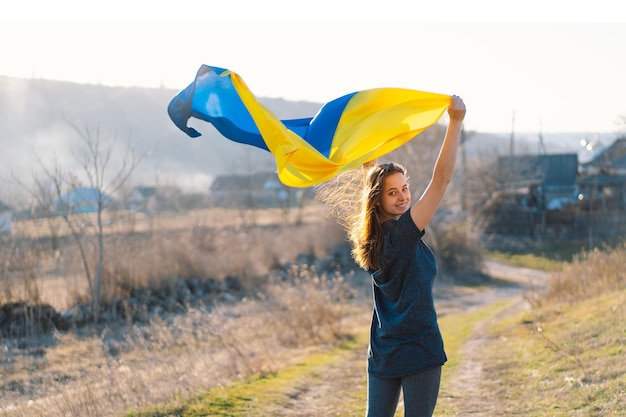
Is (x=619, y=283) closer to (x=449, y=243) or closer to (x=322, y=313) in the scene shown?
(x=322, y=313)

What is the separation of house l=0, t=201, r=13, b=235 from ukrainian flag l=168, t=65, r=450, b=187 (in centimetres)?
1591

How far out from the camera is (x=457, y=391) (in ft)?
31.9

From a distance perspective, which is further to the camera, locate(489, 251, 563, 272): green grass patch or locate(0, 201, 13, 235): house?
locate(489, 251, 563, 272): green grass patch

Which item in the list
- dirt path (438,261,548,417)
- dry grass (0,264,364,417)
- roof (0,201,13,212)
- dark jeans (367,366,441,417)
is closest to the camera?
dark jeans (367,366,441,417)

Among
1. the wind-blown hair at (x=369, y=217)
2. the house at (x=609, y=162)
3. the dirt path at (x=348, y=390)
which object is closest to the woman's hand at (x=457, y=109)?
the wind-blown hair at (x=369, y=217)

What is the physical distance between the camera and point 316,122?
577 centimetres

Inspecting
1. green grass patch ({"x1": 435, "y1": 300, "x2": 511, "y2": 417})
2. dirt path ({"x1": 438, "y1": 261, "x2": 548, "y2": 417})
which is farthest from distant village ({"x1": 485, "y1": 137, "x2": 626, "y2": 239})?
dirt path ({"x1": 438, "y1": 261, "x2": 548, "y2": 417})

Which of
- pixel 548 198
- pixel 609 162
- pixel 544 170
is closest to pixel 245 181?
pixel 544 170

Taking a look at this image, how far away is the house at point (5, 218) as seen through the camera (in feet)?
68.7

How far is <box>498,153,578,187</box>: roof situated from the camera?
53125mm

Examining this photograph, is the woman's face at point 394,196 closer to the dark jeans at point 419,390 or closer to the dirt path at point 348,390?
the dark jeans at point 419,390

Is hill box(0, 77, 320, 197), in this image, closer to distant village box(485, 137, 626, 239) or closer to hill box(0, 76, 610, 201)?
hill box(0, 76, 610, 201)

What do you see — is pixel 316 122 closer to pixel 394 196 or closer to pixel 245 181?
pixel 394 196

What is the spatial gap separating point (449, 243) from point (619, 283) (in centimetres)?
2007
